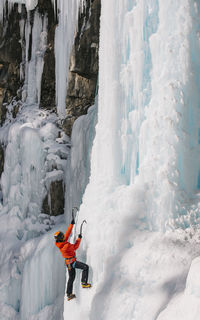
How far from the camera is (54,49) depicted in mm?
8039

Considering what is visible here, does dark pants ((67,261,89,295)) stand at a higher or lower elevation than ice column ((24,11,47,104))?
lower

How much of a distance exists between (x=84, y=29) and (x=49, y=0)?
1.54m

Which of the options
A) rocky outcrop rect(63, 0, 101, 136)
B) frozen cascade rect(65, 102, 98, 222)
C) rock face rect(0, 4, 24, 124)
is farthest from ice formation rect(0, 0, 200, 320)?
rock face rect(0, 4, 24, 124)

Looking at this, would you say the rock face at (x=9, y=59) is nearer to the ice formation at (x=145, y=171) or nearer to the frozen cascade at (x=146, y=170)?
the ice formation at (x=145, y=171)

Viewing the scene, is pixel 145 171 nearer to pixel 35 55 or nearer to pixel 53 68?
pixel 53 68

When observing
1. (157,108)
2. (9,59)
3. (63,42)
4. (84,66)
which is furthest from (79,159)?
(9,59)

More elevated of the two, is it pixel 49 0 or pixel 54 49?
pixel 49 0

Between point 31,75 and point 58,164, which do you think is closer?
point 58,164

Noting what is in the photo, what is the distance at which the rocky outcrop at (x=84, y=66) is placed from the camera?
713 cm

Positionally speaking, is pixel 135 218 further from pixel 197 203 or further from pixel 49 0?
pixel 49 0

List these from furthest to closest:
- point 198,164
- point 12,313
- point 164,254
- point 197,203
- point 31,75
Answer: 1. point 31,75
2. point 12,313
3. point 198,164
4. point 197,203
5. point 164,254

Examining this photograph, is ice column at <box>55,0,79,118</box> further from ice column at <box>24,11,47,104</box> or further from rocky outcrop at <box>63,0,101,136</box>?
ice column at <box>24,11,47,104</box>

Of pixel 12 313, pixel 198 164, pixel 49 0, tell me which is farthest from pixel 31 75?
pixel 198 164

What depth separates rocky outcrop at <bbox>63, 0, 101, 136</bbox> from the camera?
7.13 m
